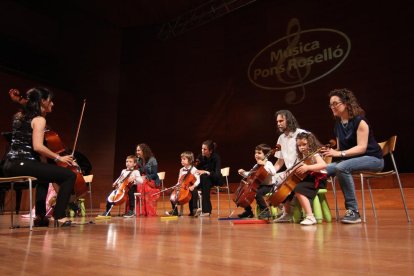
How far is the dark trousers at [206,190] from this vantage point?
183 inches

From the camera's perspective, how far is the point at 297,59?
260 inches

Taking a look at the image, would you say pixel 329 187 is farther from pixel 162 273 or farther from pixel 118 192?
pixel 162 273

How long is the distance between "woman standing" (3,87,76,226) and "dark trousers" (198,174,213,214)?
2.09 metres

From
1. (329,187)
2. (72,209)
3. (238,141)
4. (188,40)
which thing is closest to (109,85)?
(188,40)

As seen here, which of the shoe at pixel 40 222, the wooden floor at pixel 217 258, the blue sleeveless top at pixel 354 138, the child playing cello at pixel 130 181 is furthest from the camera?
the child playing cello at pixel 130 181

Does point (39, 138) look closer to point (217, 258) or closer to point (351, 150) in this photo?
Answer: point (217, 258)

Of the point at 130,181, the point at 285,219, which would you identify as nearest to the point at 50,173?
the point at 285,219

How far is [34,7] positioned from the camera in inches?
305

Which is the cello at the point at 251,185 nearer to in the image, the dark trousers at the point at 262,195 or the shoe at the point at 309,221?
the dark trousers at the point at 262,195

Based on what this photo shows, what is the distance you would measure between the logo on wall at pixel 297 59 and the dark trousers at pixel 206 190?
259cm

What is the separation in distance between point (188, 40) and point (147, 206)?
13.8ft

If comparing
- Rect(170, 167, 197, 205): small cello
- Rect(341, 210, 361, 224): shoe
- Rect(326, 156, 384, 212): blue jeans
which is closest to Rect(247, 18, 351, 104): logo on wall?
Rect(170, 167, 197, 205): small cello

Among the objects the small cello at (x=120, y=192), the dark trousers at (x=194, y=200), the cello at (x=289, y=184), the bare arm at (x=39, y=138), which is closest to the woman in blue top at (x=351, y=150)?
the cello at (x=289, y=184)

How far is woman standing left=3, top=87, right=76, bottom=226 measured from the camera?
8.64ft
